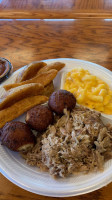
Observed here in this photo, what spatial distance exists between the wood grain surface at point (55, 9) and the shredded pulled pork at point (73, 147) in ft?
6.23

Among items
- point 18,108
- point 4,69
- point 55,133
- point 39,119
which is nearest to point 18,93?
point 18,108

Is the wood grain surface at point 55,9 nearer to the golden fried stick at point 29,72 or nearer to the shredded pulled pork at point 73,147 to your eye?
the golden fried stick at point 29,72

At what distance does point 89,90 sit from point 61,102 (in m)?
0.37

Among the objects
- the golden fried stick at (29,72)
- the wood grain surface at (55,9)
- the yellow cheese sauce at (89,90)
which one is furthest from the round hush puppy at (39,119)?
the wood grain surface at (55,9)

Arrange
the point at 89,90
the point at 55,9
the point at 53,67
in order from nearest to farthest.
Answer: the point at 89,90 → the point at 53,67 → the point at 55,9

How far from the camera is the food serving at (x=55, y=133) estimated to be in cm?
105

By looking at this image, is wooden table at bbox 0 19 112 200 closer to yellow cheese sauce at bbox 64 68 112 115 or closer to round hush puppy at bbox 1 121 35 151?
yellow cheese sauce at bbox 64 68 112 115

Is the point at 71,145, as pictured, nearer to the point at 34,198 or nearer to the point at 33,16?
the point at 34,198

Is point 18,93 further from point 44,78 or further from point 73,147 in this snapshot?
point 73,147

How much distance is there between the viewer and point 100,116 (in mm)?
1285

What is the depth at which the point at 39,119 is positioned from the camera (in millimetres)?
1194

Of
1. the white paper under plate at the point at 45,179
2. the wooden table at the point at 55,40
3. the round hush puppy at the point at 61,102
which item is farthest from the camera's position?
the wooden table at the point at 55,40

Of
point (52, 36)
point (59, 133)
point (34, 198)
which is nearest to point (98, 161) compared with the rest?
point (59, 133)

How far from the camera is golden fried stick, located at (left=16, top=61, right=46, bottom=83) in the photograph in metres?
1.57
